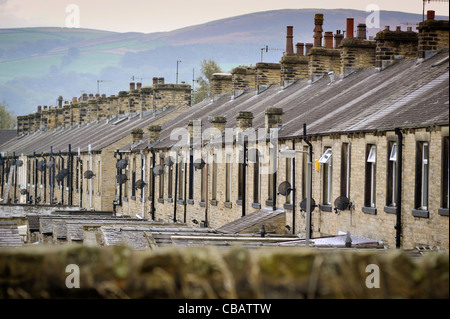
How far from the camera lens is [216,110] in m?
47.2

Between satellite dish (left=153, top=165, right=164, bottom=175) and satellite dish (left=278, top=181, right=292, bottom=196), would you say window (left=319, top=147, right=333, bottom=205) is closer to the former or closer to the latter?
satellite dish (left=278, top=181, right=292, bottom=196)

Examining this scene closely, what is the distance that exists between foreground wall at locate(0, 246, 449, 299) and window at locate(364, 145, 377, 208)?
1519 centimetres

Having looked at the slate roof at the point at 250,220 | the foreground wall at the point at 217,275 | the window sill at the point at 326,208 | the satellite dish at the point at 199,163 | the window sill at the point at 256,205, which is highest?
the satellite dish at the point at 199,163

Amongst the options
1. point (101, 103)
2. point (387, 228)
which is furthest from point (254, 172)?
point (101, 103)

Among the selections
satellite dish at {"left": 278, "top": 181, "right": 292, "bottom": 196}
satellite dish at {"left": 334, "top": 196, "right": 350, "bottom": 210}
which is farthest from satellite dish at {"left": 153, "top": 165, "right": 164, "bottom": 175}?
satellite dish at {"left": 334, "top": 196, "right": 350, "bottom": 210}

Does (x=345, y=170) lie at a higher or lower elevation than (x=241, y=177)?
higher

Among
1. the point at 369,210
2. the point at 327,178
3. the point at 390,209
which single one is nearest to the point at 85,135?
the point at 327,178

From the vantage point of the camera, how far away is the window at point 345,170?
24.3 m

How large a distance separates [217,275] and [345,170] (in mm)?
17546

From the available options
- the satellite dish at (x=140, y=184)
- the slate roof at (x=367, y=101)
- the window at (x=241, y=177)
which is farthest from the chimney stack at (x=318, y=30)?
the window at (x=241, y=177)

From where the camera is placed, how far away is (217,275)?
7.46m

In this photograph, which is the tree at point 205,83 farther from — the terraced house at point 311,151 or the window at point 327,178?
the window at point 327,178

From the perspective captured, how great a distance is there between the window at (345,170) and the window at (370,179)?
1286 millimetres

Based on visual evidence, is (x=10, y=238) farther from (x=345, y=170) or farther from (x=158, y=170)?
(x=158, y=170)
